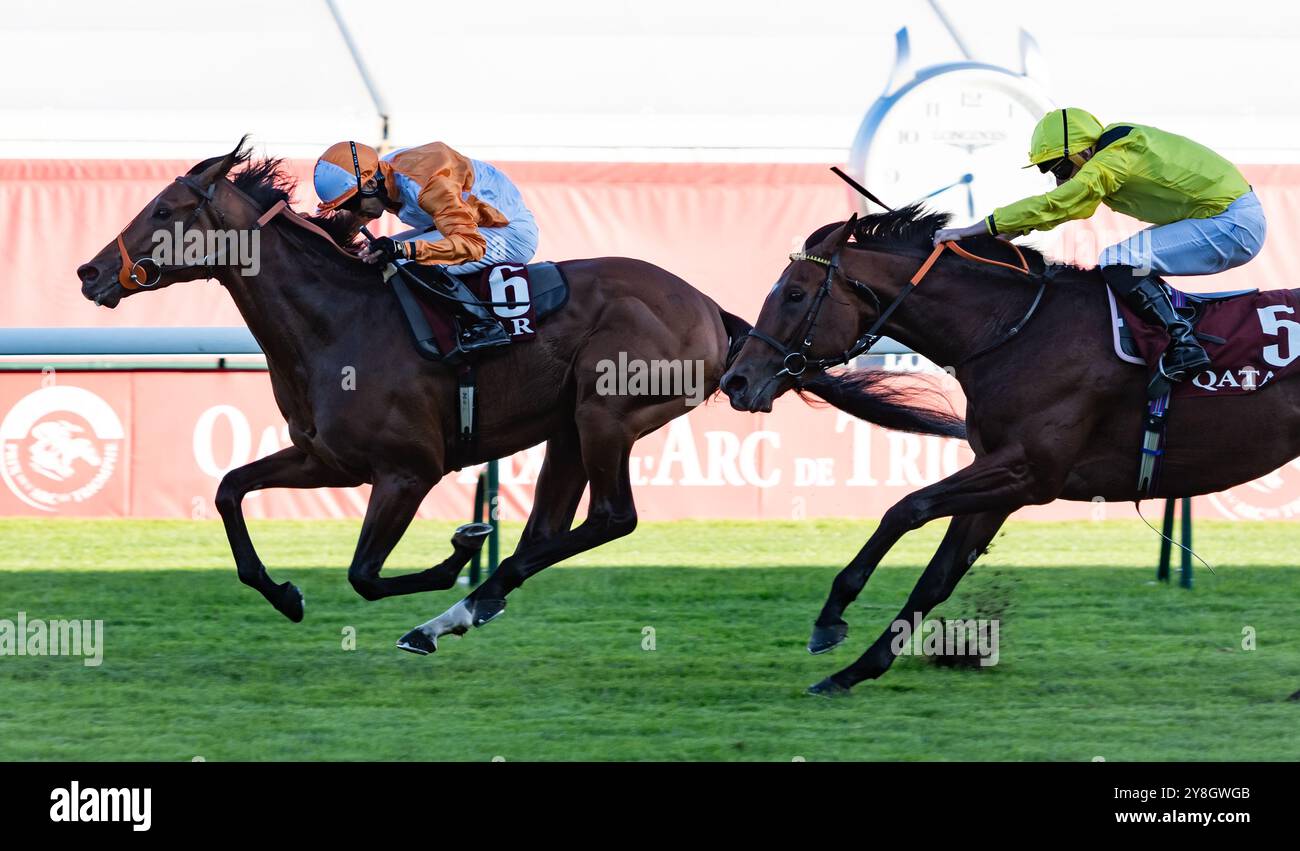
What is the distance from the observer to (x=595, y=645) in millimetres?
6609

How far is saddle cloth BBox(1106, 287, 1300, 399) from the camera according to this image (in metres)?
5.44

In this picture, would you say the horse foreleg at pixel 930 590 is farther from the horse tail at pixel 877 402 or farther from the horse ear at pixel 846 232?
the horse ear at pixel 846 232

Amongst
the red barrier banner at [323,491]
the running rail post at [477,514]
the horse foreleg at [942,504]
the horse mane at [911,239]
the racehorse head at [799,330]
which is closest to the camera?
the horse foreleg at [942,504]

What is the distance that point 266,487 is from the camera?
20.2 ft

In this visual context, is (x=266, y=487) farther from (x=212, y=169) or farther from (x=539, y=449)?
(x=539, y=449)

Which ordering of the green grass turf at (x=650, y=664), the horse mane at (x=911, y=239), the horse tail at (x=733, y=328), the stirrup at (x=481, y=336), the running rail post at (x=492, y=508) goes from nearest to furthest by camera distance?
the green grass turf at (x=650, y=664) → the horse mane at (x=911, y=239) → the stirrup at (x=481, y=336) → the horse tail at (x=733, y=328) → the running rail post at (x=492, y=508)

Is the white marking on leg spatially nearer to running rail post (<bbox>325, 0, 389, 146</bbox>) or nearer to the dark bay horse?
the dark bay horse

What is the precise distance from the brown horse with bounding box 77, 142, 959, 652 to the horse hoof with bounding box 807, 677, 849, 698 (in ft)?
3.36

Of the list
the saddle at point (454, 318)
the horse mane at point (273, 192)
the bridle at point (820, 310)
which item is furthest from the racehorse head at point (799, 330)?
the horse mane at point (273, 192)

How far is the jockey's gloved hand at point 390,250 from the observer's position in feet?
19.3

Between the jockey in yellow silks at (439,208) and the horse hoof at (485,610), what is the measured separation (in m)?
0.90

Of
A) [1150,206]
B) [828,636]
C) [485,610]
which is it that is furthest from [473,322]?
[1150,206]

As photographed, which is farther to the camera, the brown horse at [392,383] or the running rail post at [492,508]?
the running rail post at [492,508]

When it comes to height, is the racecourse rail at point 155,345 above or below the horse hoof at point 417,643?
above
